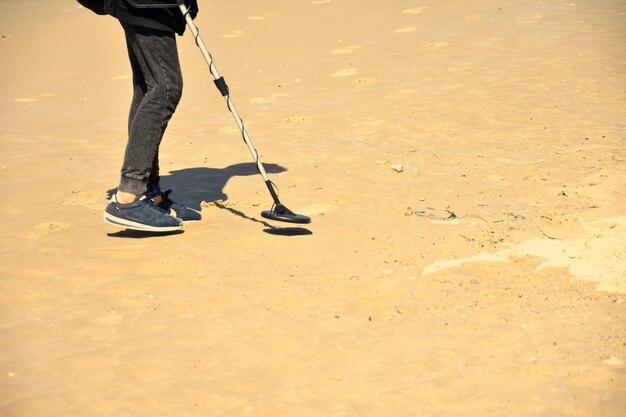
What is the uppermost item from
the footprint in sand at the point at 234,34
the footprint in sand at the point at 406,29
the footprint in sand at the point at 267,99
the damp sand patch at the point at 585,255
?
the damp sand patch at the point at 585,255

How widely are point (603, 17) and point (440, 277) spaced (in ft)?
24.3

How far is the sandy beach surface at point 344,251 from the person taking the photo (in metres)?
2.93

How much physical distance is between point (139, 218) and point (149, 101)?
24.7 inches

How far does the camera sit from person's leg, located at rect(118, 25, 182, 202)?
4.48 metres

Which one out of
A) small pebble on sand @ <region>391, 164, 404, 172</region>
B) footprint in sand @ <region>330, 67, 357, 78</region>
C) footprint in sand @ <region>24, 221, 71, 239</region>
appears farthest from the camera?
footprint in sand @ <region>330, 67, 357, 78</region>

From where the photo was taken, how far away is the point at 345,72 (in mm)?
8945

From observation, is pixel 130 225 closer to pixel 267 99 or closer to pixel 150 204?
pixel 150 204

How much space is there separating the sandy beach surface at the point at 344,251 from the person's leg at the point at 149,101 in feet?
1.17

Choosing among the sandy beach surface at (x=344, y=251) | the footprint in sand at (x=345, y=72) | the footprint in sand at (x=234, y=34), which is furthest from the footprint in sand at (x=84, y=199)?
the footprint in sand at (x=234, y=34)

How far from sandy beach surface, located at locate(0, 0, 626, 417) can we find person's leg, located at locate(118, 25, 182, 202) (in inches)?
14.0

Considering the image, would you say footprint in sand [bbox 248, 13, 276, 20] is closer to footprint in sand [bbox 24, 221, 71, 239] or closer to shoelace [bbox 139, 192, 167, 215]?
footprint in sand [bbox 24, 221, 71, 239]

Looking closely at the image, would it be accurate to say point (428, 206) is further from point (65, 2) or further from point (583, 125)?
point (65, 2)

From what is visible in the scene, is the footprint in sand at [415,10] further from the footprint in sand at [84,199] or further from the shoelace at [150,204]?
the shoelace at [150,204]

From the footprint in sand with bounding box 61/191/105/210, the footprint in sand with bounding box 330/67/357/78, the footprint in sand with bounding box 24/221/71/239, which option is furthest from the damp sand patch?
the footprint in sand with bounding box 330/67/357/78
